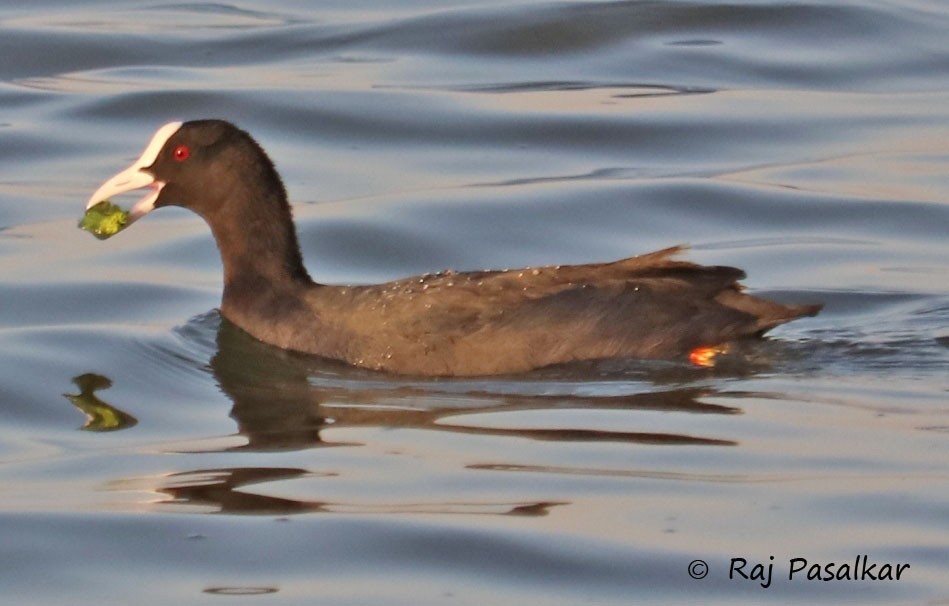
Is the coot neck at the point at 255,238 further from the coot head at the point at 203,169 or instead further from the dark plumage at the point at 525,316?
the dark plumage at the point at 525,316

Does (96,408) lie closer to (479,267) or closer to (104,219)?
(104,219)

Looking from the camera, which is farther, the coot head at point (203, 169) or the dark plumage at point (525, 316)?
the coot head at point (203, 169)

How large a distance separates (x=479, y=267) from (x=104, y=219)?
2.63 meters

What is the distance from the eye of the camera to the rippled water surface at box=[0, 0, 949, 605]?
761 centimetres

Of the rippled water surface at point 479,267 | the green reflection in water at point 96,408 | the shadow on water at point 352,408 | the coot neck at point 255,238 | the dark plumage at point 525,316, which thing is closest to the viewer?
the rippled water surface at point 479,267

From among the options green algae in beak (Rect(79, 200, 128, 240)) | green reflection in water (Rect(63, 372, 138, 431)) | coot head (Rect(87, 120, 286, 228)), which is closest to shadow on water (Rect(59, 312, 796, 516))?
green reflection in water (Rect(63, 372, 138, 431))

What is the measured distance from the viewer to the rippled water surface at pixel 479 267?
761 cm

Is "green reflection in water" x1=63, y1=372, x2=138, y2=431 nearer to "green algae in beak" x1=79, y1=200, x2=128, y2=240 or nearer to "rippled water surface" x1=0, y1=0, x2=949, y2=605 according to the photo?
"rippled water surface" x1=0, y1=0, x2=949, y2=605

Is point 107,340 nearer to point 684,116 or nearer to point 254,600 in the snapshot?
point 254,600

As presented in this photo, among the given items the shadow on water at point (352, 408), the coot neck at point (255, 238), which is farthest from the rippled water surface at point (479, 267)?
the coot neck at point (255, 238)

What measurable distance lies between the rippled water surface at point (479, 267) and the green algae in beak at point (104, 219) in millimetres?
564

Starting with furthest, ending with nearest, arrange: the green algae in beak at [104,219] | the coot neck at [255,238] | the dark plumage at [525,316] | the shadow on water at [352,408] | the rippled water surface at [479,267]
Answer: the green algae in beak at [104,219] → the coot neck at [255,238] → the dark plumage at [525,316] → the shadow on water at [352,408] → the rippled water surface at [479,267]

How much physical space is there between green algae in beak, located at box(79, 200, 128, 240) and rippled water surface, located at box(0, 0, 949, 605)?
1.85 feet

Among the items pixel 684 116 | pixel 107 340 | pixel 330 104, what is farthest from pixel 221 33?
pixel 107 340
